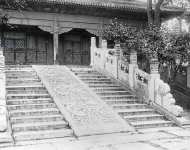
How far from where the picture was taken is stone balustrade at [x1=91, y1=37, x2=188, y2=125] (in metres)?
9.90

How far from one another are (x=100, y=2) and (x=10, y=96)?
8665 millimetres

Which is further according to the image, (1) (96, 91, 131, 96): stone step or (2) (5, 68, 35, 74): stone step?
(2) (5, 68, 35, 74): stone step

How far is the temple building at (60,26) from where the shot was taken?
1636cm

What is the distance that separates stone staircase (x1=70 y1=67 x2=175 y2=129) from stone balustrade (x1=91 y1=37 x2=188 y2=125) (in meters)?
0.27

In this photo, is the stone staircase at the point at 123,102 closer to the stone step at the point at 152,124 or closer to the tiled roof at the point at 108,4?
the stone step at the point at 152,124

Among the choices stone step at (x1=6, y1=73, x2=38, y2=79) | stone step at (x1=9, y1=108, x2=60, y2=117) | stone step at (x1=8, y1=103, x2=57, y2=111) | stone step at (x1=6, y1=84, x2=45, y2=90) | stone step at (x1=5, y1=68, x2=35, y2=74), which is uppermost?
stone step at (x1=5, y1=68, x2=35, y2=74)

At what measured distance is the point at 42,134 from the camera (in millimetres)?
7672

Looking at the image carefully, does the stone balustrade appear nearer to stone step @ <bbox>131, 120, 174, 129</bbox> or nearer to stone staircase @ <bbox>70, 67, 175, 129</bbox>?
stone staircase @ <bbox>70, 67, 175, 129</bbox>

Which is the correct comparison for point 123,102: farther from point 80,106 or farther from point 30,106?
point 30,106

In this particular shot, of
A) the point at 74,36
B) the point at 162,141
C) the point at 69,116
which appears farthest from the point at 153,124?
the point at 74,36

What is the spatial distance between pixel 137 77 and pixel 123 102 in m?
1.32

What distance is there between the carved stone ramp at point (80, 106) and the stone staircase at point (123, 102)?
41 cm

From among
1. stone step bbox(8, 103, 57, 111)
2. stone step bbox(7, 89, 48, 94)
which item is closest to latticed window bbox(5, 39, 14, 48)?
stone step bbox(7, 89, 48, 94)

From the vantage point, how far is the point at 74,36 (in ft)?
60.6
